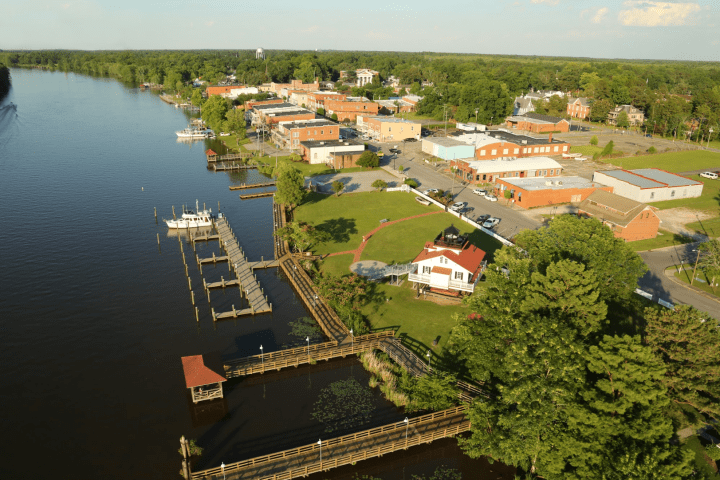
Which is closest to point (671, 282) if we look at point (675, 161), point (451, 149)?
point (451, 149)

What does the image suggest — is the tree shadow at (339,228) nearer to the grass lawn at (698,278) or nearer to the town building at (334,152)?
the town building at (334,152)

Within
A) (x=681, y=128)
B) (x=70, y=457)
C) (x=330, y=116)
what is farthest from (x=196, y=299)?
(x=681, y=128)

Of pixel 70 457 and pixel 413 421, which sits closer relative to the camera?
pixel 70 457

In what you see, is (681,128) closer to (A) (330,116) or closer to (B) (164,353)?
(A) (330,116)

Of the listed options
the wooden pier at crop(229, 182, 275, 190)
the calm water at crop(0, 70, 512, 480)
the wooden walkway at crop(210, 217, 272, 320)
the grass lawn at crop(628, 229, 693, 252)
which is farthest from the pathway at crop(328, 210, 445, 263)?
the wooden pier at crop(229, 182, 275, 190)

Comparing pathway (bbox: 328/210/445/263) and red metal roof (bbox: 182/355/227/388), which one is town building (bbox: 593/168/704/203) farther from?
red metal roof (bbox: 182/355/227/388)

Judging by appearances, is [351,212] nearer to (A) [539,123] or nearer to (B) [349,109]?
(B) [349,109]

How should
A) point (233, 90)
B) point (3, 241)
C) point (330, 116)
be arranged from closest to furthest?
point (3, 241) → point (330, 116) → point (233, 90)
